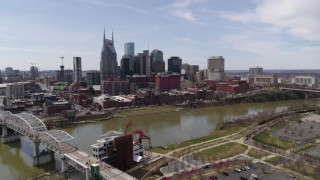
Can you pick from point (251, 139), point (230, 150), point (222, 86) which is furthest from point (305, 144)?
point (222, 86)

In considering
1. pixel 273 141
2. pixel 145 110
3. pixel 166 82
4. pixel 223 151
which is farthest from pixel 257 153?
pixel 166 82

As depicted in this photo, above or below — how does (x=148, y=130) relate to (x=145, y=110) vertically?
below

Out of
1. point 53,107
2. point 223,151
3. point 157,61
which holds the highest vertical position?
point 157,61

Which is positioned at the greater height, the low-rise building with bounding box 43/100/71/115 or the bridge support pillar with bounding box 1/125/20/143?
the low-rise building with bounding box 43/100/71/115

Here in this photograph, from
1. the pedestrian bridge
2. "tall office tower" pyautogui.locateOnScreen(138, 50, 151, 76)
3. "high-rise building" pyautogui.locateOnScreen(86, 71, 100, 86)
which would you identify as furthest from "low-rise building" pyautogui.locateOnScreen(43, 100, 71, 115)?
"tall office tower" pyautogui.locateOnScreen(138, 50, 151, 76)

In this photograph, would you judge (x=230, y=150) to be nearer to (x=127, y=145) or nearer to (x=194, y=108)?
(x=127, y=145)

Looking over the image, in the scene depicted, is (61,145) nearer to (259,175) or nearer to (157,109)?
(259,175)

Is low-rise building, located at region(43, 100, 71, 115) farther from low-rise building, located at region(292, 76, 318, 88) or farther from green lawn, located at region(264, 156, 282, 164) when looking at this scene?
low-rise building, located at region(292, 76, 318, 88)
